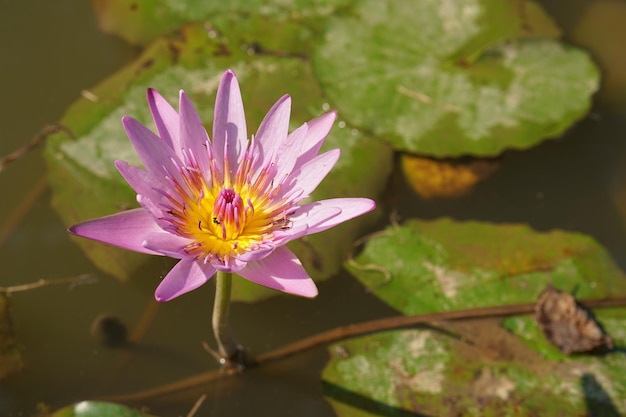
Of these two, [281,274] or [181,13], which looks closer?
[281,274]

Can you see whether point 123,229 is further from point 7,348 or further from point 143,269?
point 7,348

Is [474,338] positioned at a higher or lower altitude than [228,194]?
lower

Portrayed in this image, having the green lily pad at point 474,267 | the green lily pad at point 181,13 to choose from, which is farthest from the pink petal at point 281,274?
the green lily pad at point 181,13

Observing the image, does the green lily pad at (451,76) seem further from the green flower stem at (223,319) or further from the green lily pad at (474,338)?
the green flower stem at (223,319)

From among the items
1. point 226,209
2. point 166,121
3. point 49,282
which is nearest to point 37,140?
point 49,282

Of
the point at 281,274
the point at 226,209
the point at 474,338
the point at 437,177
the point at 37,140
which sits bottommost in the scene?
the point at 474,338
